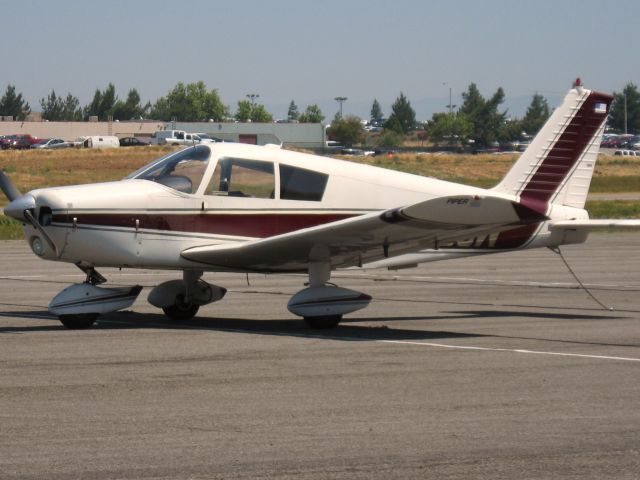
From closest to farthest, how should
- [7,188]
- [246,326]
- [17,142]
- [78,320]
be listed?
[78,320], [246,326], [7,188], [17,142]

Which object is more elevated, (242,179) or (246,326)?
(242,179)

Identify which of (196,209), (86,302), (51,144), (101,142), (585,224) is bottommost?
(51,144)

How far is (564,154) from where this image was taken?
44.9 feet

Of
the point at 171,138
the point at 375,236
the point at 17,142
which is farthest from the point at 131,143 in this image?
the point at 375,236

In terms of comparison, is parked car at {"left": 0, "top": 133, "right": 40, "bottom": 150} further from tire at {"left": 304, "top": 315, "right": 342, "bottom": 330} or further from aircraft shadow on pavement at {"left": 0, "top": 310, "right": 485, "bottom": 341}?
tire at {"left": 304, "top": 315, "right": 342, "bottom": 330}

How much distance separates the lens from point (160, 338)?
11617mm

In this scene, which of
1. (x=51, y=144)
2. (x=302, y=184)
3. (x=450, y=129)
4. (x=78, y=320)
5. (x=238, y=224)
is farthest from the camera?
(x=450, y=129)

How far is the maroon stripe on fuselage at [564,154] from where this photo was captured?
44.7 feet

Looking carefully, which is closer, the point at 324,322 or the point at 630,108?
the point at 324,322

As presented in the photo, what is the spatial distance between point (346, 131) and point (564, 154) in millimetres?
133110

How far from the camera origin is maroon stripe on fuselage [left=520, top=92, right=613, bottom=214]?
1362 centimetres

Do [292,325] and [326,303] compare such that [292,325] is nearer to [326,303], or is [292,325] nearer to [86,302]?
[326,303]

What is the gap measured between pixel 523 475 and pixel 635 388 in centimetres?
297

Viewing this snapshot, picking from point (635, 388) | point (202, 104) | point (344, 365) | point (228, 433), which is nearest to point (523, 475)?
point (228, 433)
